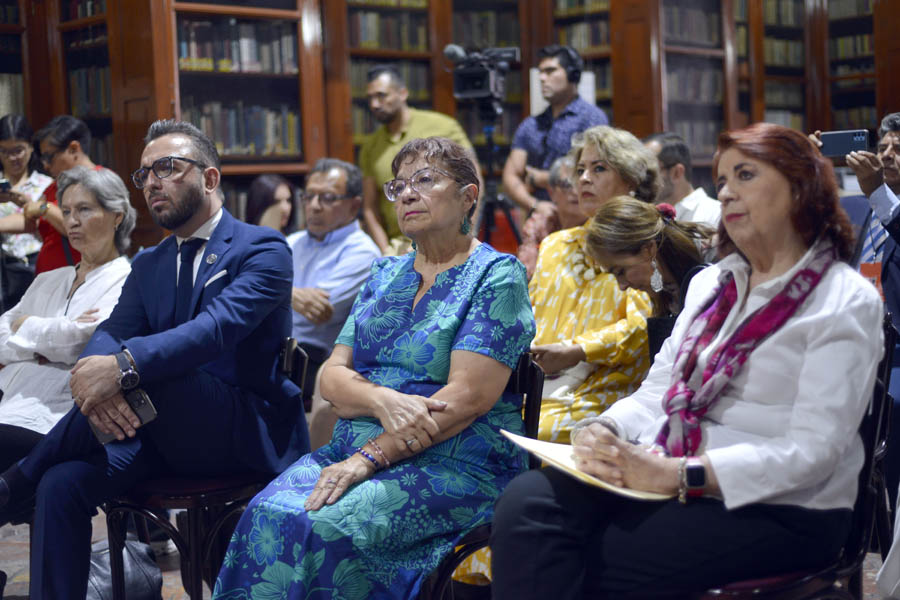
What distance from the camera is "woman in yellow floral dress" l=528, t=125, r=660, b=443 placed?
2266 mm

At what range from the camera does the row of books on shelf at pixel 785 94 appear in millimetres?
6840

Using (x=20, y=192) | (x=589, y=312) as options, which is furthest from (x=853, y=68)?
(x=20, y=192)

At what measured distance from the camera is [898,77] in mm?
4914

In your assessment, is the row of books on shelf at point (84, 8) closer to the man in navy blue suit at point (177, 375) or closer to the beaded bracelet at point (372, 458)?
the man in navy blue suit at point (177, 375)

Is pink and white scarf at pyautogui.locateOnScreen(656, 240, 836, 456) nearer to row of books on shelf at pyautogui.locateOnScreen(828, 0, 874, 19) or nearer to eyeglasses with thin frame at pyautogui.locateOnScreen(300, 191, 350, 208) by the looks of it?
eyeglasses with thin frame at pyautogui.locateOnScreen(300, 191, 350, 208)

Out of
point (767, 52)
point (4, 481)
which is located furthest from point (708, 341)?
point (767, 52)

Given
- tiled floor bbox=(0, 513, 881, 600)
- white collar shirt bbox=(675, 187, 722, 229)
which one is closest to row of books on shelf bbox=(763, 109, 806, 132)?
white collar shirt bbox=(675, 187, 722, 229)

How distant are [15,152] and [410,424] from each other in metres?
2.99

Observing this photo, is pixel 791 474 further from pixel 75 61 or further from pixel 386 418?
pixel 75 61

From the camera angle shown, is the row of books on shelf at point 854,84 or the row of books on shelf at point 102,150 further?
the row of books on shelf at point 854,84

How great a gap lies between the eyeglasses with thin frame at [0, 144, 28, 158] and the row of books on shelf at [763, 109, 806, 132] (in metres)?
4.88

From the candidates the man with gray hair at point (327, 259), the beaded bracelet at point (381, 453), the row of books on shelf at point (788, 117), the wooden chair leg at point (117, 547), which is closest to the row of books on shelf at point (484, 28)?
the row of books on shelf at point (788, 117)

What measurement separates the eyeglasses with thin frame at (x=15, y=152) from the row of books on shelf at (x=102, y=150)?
58 centimetres

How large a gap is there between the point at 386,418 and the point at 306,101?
11.4 feet
